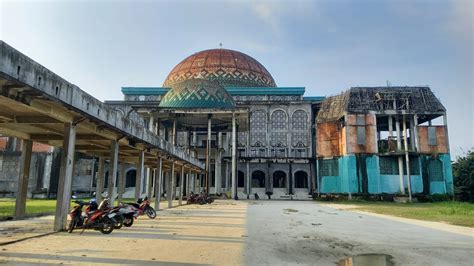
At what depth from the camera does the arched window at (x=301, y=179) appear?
143 ft

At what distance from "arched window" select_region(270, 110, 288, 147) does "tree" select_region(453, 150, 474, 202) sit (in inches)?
742

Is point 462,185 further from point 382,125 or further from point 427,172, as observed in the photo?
point 382,125

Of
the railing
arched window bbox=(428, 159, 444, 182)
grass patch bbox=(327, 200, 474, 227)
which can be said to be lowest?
grass patch bbox=(327, 200, 474, 227)

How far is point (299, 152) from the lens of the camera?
1704 inches

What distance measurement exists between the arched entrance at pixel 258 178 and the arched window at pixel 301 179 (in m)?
4.37

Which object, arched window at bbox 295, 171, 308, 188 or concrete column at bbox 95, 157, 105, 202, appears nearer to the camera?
concrete column at bbox 95, 157, 105, 202

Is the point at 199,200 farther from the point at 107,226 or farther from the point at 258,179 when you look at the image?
the point at 258,179

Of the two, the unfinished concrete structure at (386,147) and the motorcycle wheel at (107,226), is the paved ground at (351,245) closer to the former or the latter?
the motorcycle wheel at (107,226)

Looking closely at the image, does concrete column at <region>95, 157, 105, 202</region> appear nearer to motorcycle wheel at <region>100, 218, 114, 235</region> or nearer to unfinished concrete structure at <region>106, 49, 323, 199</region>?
motorcycle wheel at <region>100, 218, 114, 235</region>

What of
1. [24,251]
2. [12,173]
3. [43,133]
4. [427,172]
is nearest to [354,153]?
[427,172]

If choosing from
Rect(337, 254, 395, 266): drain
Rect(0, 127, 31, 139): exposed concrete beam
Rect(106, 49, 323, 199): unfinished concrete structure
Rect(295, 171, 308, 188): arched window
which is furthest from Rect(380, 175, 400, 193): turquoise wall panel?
Rect(0, 127, 31, 139): exposed concrete beam

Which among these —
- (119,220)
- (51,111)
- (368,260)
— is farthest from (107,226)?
(368,260)

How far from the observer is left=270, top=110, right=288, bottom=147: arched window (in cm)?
4386

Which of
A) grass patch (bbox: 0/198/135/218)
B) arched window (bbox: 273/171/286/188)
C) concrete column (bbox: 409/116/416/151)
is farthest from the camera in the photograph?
arched window (bbox: 273/171/286/188)
